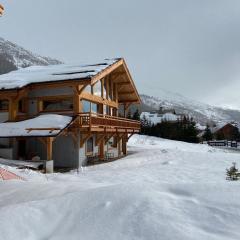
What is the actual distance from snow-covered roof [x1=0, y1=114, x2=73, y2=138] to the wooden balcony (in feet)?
2.53

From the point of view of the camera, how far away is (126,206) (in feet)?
18.6

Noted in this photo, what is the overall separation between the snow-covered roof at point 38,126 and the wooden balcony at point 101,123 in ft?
2.53

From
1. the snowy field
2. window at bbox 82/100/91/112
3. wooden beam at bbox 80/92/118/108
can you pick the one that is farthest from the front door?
the snowy field

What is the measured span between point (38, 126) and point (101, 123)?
4.09 m

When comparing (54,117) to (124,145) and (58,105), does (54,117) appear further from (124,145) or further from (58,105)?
(124,145)

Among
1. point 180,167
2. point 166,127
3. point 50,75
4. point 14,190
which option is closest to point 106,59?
point 50,75

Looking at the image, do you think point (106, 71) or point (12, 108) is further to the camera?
point (106, 71)

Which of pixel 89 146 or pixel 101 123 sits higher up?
pixel 101 123

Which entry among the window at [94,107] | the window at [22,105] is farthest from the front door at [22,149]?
the window at [94,107]

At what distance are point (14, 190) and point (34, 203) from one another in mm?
2913

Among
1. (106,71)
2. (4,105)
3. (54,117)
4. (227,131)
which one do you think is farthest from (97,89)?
(227,131)

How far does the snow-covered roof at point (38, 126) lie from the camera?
19.4 m

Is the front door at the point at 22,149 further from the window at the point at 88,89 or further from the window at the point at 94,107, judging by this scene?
the window at the point at 94,107

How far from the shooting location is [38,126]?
792 inches
